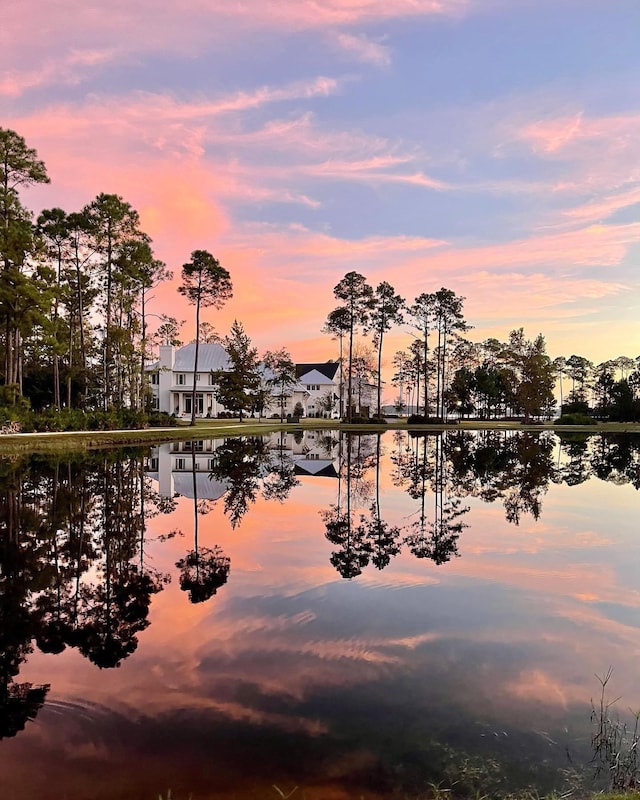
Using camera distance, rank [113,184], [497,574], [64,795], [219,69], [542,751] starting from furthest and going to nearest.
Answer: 1. [113,184]
2. [219,69]
3. [497,574]
4. [542,751]
5. [64,795]

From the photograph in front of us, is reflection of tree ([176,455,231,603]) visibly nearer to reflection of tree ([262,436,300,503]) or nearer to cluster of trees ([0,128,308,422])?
reflection of tree ([262,436,300,503])

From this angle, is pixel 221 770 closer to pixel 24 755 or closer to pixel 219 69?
pixel 24 755

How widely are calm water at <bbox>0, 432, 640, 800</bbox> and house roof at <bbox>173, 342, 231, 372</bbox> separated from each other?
5390cm

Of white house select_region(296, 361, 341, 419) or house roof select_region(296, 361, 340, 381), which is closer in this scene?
white house select_region(296, 361, 341, 419)

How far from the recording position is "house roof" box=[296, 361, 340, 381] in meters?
86.8

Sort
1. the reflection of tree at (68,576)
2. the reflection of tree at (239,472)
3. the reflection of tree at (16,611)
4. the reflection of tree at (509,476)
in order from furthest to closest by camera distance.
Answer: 1. the reflection of tree at (509,476)
2. the reflection of tree at (239,472)
3. the reflection of tree at (68,576)
4. the reflection of tree at (16,611)

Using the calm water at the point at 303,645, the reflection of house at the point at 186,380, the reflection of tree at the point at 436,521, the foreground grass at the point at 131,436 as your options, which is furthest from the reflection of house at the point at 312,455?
the reflection of house at the point at 186,380

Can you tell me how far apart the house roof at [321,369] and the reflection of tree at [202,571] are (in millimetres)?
76221

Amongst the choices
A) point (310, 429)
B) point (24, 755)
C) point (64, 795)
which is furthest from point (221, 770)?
point (310, 429)

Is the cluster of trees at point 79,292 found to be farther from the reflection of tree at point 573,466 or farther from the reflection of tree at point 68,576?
the reflection of tree at point 573,466

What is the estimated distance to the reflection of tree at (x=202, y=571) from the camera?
25.1 feet

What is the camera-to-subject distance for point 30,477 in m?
16.7

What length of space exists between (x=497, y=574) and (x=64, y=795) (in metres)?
6.41

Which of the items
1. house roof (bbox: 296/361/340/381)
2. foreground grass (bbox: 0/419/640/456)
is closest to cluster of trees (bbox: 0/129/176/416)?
foreground grass (bbox: 0/419/640/456)
